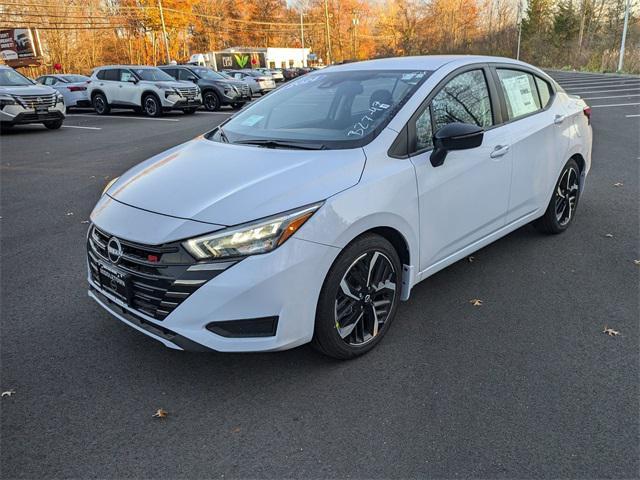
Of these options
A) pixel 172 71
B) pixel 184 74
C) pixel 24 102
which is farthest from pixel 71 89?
pixel 24 102

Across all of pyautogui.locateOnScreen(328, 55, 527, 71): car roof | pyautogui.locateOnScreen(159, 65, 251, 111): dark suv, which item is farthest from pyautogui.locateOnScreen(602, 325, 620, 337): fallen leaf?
pyautogui.locateOnScreen(159, 65, 251, 111): dark suv

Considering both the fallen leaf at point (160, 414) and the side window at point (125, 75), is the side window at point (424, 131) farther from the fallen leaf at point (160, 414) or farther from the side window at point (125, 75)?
the side window at point (125, 75)

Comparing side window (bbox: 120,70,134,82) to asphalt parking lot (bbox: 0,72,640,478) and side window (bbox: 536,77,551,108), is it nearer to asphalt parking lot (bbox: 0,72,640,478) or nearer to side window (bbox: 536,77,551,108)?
asphalt parking lot (bbox: 0,72,640,478)

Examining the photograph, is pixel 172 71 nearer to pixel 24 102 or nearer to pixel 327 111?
pixel 24 102

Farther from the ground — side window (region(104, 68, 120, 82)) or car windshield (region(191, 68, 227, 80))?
side window (region(104, 68, 120, 82))

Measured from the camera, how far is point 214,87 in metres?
18.9

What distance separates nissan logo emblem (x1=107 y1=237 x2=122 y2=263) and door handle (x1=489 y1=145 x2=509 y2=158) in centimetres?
255

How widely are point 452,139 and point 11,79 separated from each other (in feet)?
47.9

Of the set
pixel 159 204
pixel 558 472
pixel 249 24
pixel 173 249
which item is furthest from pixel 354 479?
pixel 249 24

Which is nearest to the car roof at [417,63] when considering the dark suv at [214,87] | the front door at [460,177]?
the front door at [460,177]

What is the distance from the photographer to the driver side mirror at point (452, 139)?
3.11 m

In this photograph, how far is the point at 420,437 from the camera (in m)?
2.41

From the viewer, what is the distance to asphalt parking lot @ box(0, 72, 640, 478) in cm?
230

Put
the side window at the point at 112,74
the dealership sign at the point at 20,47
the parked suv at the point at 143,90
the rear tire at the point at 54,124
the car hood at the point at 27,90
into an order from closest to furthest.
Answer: the car hood at the point at 27,90 → the rear tire at the point at 54,124 → the parked suv at the point at 143,90 → the side window at the point at 112,74 → the dealership sign at the point at 20,47
